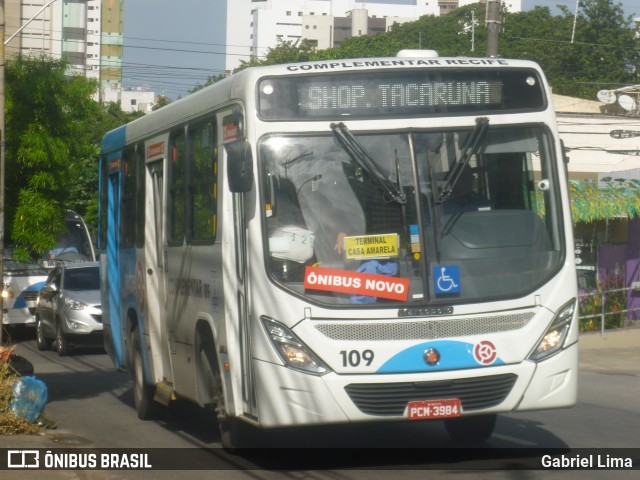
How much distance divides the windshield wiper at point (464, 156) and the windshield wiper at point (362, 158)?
0.31 meters

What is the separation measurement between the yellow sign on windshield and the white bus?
0.01 meters

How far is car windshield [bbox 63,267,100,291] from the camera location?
2241 cm

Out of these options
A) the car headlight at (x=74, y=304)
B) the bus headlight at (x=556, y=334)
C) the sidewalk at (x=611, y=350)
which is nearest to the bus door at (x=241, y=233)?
the bus headlight at (x=556, y=334)

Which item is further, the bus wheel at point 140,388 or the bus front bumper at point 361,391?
the bus wheel at point 140,388

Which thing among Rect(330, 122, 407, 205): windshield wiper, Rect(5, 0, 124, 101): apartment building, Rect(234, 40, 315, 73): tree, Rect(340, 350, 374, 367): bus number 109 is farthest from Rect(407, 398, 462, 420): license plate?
Rect(234, 40, 315, 73): tree

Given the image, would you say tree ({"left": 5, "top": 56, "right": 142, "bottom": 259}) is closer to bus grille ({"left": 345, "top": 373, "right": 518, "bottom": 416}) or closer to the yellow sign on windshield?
the yellow sign on windshield

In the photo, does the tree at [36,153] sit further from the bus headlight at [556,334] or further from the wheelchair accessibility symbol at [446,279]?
the bus headlight at [556,334]

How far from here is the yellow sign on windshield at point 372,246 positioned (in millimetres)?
8156

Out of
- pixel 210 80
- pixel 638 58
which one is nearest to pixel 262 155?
pixel 210 80

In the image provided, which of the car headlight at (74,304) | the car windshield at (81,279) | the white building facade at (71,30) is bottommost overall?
the car headlight at (74,304)

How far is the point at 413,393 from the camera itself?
8000 mm

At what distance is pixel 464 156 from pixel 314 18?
14940cm

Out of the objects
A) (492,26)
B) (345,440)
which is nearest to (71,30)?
(492,26)

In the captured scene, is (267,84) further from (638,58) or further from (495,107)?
(638,58)
